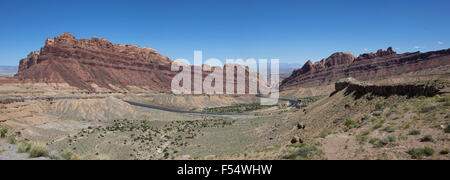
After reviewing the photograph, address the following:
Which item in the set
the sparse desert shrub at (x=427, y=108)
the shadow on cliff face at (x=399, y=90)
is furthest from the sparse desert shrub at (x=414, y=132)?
the shadow on cliff face at (x=399, y=90)

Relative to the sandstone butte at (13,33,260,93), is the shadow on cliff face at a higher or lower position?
lower

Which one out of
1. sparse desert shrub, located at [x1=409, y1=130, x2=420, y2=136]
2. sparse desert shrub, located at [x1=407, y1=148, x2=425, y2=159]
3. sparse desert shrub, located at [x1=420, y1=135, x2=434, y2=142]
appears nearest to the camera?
sparse desert shrub, located at [x1=407, y1=148, x2=425, y2=159]

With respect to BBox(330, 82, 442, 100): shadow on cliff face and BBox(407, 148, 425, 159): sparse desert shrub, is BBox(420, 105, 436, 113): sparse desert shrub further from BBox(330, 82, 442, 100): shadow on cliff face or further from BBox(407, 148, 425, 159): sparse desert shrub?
BBox(407, 148, 425, 159): sparse desert shrub

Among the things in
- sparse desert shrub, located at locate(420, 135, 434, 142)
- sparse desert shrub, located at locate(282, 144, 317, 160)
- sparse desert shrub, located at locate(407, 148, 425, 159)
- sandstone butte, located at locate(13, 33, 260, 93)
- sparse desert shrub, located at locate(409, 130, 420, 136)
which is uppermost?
sandstone butte, located at locate(13, 33, 260, 93)

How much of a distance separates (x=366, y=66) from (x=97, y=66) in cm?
14730

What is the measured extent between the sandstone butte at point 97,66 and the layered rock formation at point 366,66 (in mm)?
53890

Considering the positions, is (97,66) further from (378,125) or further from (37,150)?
(378,125)

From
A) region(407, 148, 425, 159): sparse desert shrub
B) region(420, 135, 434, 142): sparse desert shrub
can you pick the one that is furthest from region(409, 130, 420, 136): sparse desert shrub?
region(407, 148, 425, 159): sparse desert shrub

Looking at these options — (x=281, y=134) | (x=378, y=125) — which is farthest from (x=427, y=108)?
(x=281, y=134)

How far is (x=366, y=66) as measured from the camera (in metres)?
136

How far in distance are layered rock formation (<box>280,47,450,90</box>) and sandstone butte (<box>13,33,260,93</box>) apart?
53890mm

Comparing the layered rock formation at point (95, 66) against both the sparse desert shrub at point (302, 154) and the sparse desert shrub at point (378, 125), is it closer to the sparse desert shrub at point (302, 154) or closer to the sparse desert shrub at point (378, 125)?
the sparse desert shrub at point (302, 154)

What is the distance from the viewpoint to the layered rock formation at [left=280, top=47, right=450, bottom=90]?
354 feet

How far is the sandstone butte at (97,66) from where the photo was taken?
3986 inches
